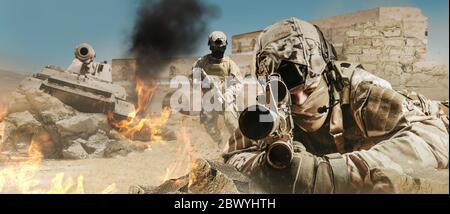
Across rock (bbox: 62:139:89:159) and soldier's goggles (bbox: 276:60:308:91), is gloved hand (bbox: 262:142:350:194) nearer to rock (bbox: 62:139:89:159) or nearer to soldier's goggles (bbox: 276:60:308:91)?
soldier's goggles (bbox: 276:60:308:91)

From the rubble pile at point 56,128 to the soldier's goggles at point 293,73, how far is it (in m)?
4.77

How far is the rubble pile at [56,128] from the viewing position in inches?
311

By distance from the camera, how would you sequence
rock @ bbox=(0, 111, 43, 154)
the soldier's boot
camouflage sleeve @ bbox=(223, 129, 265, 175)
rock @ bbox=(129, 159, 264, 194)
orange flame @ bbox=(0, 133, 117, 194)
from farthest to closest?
rock @ bbox=(0, 111, 43, 154), the soldier's boot, orange flame @ bbox=(0, 133, 117, 194), camouflage sleeve @ bbox=(223, 129, 265, 175), rock @ bbox=(129, 159, 264, 194)

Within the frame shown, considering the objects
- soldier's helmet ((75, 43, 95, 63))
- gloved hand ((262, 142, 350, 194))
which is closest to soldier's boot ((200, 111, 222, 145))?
soldier's helmet ((75, 43, 95, 63))

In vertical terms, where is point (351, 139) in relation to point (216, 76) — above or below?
below

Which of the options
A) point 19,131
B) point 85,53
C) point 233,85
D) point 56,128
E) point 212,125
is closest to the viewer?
point 233,85

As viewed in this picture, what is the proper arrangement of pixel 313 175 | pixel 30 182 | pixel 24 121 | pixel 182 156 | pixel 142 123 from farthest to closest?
1. pixel 142 123
2. pixel 24 121
3. pixel 182 156
4. pixel 30 182
5. pixel 313 175

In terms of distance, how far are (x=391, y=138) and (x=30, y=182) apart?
13.4 ft

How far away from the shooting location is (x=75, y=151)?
8031 mm

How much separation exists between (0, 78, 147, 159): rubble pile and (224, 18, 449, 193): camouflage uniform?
4.68m

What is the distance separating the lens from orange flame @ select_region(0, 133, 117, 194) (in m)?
5.31

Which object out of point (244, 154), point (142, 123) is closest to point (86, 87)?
point (142, 123)

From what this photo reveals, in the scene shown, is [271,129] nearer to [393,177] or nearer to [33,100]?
[393,177]

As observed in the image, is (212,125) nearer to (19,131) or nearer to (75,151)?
(75,151)
